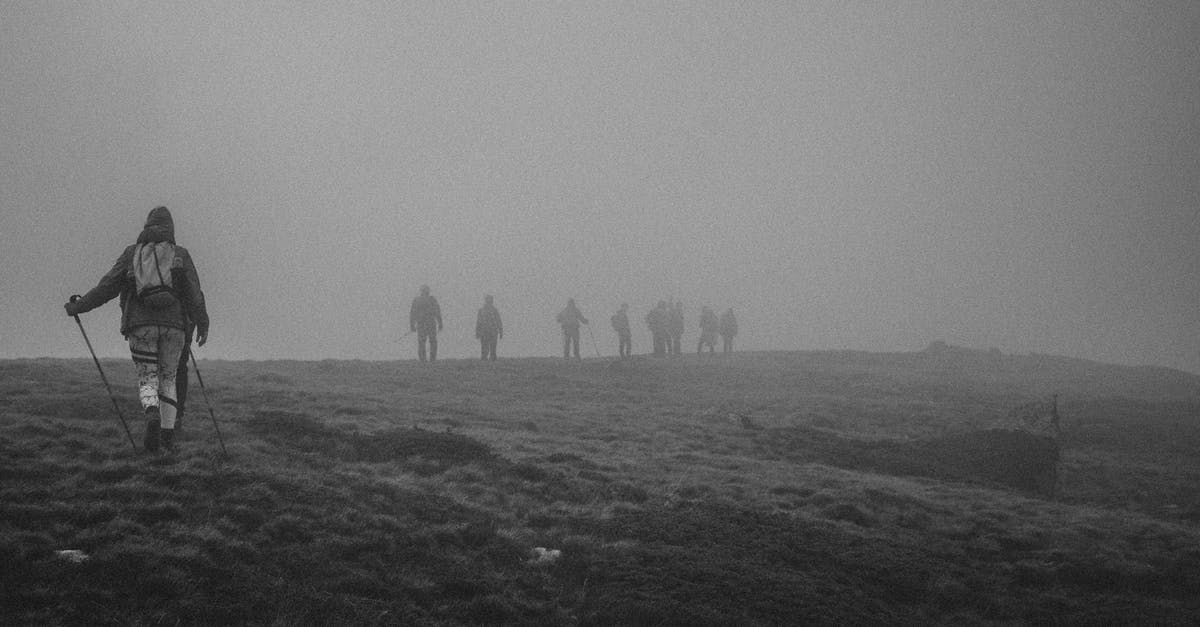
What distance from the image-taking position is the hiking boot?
33.5 ft

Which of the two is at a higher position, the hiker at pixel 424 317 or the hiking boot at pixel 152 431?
the hiker at pixel 424 317

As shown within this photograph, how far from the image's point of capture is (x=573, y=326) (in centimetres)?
4159

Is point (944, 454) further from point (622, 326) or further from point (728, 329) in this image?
point (728, 329)

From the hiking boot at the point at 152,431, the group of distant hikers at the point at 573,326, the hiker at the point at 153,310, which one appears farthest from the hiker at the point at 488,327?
the hiking boot at the point at 152,431

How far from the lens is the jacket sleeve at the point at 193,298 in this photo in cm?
1094

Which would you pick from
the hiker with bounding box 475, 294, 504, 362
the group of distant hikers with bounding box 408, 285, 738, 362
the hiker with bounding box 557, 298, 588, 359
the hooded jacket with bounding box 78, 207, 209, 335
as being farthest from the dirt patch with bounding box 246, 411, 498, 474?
the hiker with bounding box 557, 298, 588, 359

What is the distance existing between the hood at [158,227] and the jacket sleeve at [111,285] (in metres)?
0.32

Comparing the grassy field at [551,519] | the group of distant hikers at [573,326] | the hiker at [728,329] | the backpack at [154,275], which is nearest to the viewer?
the grassy field at [551,519]

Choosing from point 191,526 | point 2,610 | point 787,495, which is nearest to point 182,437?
point 191,526

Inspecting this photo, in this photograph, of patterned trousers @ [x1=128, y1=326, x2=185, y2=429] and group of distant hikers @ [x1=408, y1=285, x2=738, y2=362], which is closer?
patterned trousers @ [x1=128, y1=326, x2=185, y2=429]

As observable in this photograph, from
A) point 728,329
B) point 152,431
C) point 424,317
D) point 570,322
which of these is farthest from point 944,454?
point 728,329

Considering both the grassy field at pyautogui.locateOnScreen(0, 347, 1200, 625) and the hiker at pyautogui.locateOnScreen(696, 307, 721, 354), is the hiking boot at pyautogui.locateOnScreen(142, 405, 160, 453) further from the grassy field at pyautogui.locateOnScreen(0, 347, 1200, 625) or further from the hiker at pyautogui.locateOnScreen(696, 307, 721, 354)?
the hiker at pyautogui.locateOnScreen(696, 307, 721, 354)

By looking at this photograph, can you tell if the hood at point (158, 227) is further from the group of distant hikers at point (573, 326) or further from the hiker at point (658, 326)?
the hiker at point (658, 326)

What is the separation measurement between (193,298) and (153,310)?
0.70 meters
